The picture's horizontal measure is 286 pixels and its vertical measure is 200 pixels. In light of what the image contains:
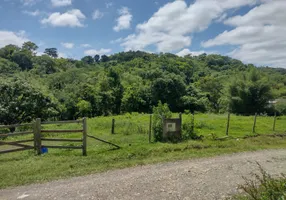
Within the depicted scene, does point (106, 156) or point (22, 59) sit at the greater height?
point (22, 59)

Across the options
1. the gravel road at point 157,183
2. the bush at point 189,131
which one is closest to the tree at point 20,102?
the bush at point 189,131

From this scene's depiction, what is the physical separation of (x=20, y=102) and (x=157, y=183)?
622 inches

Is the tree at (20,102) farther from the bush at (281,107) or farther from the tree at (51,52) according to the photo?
the tree at (51,52)

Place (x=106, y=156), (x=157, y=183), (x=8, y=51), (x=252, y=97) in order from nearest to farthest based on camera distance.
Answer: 1. (x=157, y=183)
2. (x=106, y=156)
3. (x=252, y=97)
4. (x=8, y=51)

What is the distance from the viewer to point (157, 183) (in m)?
6.53

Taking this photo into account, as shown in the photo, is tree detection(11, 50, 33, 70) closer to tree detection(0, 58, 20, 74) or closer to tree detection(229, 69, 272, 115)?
tree detection(0, 58, 20, 74)

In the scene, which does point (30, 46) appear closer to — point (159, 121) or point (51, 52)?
point (51, 52)

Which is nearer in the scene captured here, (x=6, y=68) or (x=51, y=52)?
(x=6, y=68)

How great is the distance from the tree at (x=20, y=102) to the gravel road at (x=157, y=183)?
524 inches

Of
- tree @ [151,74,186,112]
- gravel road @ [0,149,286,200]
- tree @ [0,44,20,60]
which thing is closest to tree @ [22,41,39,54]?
tree @ [0,44,20,60]

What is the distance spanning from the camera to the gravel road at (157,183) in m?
5.82

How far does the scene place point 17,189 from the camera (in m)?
6.41

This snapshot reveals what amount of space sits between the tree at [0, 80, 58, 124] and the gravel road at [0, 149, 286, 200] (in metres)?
13.3

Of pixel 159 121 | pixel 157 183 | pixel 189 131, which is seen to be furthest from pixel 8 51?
pixel 157 183
